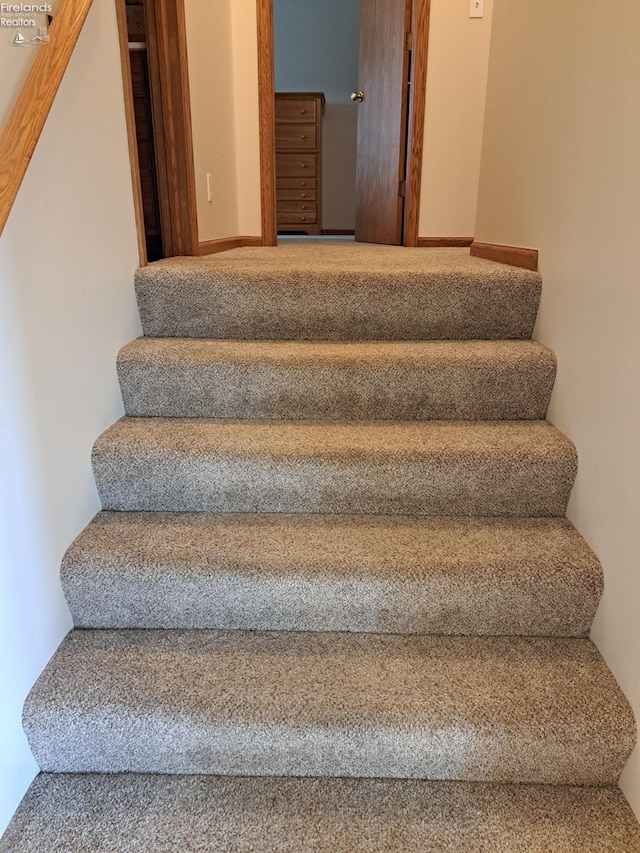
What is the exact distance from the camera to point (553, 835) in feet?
3.32

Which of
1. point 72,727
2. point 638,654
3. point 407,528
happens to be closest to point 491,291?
point 407,528

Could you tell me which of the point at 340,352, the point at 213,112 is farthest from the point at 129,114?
the point at 213,112

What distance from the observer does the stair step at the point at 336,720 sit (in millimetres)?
1090

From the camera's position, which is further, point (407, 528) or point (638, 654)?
point (407, 528)

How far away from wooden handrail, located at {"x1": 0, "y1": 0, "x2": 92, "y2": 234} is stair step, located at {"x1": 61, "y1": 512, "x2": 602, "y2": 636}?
771 mm

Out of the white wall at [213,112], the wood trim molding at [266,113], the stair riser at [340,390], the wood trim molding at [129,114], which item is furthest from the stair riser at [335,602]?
the wood trim molding at [266,113]

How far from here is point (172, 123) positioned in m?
2.31

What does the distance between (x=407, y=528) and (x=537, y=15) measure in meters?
1.58

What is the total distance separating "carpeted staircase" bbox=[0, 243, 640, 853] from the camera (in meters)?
1.08

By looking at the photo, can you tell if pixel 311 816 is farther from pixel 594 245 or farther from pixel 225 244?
pixel 225 244

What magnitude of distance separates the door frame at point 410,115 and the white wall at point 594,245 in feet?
4.18

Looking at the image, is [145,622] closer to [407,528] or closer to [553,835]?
[407,528]

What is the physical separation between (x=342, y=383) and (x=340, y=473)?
0.30 m

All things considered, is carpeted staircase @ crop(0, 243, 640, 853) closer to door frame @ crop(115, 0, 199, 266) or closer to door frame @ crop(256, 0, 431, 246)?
door frame @ crop(115, 0, 199, 266)
